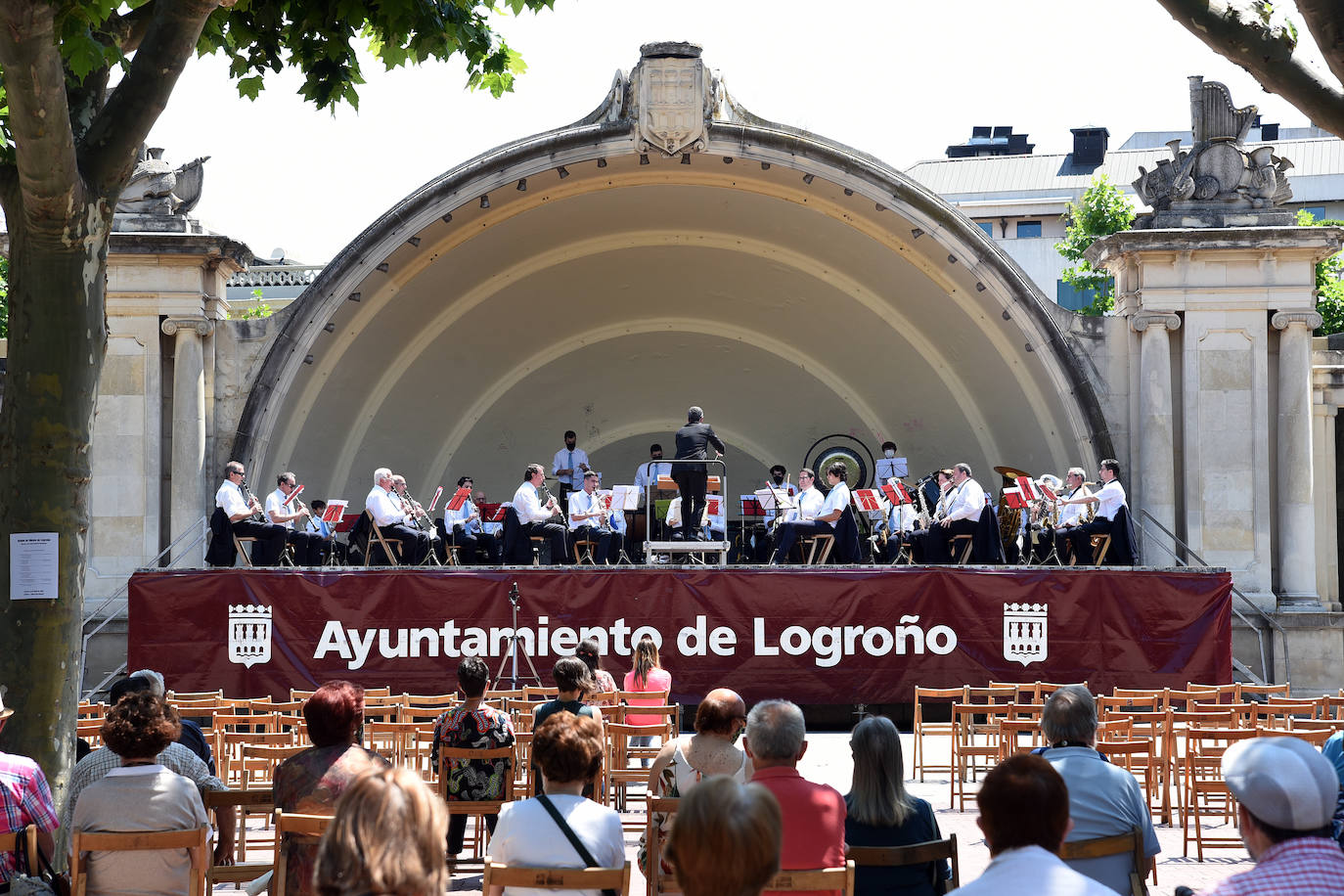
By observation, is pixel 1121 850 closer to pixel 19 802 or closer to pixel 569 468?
pixel 19 802

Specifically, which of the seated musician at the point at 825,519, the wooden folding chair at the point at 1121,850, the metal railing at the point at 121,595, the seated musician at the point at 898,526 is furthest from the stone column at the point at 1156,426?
the wooden folding chair at the point at 1121,850

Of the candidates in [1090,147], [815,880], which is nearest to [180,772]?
[815,880]

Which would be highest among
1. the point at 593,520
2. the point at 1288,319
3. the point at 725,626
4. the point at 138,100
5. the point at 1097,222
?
the point at 1097,222

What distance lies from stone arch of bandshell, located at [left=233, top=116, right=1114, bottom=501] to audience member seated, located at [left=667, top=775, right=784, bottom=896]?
15.3 meters

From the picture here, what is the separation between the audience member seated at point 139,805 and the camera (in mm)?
5023

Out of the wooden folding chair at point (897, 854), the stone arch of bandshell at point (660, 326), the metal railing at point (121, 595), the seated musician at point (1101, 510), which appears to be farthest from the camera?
the stone arch of bandshell at point (660, 326)

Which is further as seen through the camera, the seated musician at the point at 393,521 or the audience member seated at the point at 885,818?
the seated musician at the point at 393,521

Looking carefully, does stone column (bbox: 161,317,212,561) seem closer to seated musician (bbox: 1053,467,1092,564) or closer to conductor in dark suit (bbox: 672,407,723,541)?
conductor in dark suit (bbox: 672,407,723,541)

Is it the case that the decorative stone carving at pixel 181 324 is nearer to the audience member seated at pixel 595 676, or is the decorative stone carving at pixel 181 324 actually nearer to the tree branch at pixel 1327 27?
the audience member seated at pixel 595 676

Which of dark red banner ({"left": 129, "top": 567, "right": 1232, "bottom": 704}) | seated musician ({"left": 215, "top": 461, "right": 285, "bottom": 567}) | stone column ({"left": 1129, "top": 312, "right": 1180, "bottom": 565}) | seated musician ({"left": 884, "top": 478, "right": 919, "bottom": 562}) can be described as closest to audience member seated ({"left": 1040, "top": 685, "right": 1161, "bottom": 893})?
dark red banner ({"left": 129, "top": 567, "right": 1232, "bottom": 704})

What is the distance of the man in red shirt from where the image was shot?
184 inches

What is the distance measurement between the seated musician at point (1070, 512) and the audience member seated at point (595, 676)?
7.61 meters

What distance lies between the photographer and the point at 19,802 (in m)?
5.07

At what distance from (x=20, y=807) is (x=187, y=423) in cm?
1307
